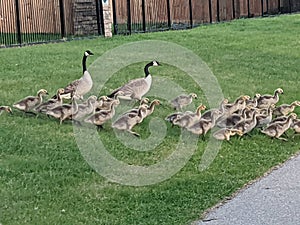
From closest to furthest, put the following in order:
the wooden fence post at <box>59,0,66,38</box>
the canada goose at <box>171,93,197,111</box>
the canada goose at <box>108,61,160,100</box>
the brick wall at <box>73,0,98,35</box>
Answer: the canada goose at <box>171,93,197,111</box>, the canada goose at <box>108,61,160,100</box>, the wooden fence post at <box>59,0,66,38</box>, the brick wall at <box>73,0,98,35</box>

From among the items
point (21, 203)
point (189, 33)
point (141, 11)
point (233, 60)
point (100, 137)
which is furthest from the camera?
point (141, 11)

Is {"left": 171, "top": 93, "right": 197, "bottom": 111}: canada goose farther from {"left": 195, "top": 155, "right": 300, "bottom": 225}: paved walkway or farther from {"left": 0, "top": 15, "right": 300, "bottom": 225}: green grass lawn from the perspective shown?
{"left": 195, "top": 155, "right": 300, "bottom": 225}: paved walkway

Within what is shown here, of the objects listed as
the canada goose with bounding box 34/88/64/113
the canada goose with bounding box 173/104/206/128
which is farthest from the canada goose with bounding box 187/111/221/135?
the canada goose with bounding box 34/88/64/113

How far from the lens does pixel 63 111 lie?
9.93m

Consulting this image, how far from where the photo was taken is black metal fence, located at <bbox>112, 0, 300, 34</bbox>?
24427 millimetres

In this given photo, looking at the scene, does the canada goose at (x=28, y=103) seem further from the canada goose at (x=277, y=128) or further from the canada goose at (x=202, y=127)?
the canada goose at (x=277, y=128)

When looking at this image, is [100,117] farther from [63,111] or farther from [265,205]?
[265,205]

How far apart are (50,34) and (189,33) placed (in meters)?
4.22

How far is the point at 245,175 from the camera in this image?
8.30 metres

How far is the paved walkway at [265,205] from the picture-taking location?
6.67m

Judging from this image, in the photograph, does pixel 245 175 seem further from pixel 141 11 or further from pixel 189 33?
pixel 141 11

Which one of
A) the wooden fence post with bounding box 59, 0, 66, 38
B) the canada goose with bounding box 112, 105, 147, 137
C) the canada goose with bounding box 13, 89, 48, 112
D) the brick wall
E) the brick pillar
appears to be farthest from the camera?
the brick wall

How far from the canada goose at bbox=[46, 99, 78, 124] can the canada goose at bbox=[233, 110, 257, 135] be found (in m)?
2.24

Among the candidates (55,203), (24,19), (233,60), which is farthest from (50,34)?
(55,203)
